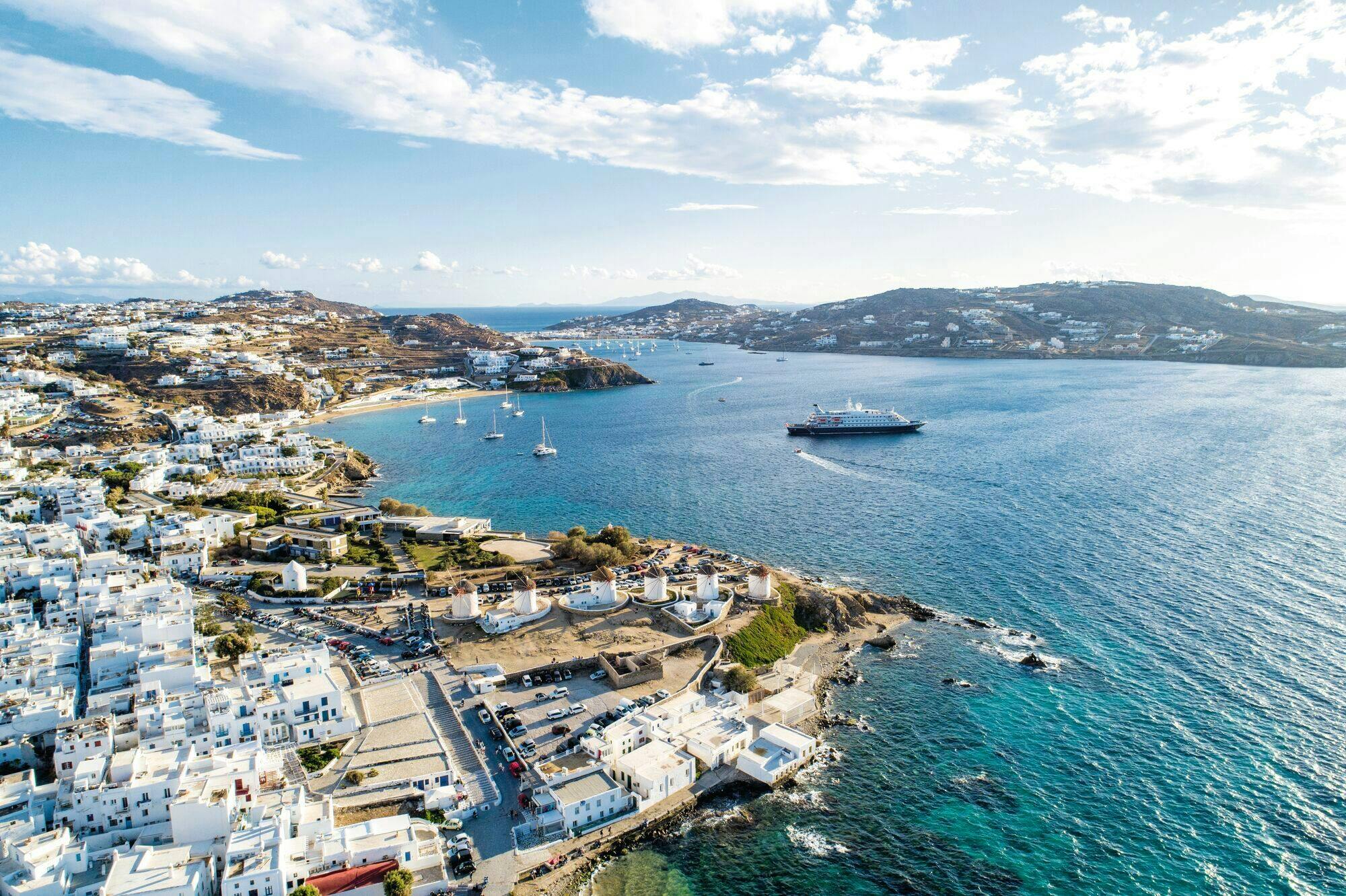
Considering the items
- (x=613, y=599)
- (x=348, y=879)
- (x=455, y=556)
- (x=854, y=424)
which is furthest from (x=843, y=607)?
(x=854, y=424)

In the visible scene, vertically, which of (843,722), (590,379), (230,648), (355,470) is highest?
(590,379)

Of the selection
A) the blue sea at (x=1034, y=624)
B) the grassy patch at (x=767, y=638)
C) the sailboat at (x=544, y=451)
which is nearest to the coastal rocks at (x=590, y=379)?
the blue sea at (x=1034, y=624)

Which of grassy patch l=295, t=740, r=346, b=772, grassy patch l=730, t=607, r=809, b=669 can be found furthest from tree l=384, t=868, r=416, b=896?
grassy patch l=730, t=607, r=809, b=669

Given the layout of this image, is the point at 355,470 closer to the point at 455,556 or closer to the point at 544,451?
the point at 544,451

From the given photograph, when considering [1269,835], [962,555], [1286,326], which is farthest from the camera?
[1286,326]

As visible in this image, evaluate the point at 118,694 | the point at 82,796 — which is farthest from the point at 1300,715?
the point at 118,694

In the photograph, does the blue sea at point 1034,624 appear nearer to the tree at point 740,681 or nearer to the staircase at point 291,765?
the tree at point 740,681

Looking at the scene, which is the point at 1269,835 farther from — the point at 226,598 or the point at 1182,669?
the point at 226,598
